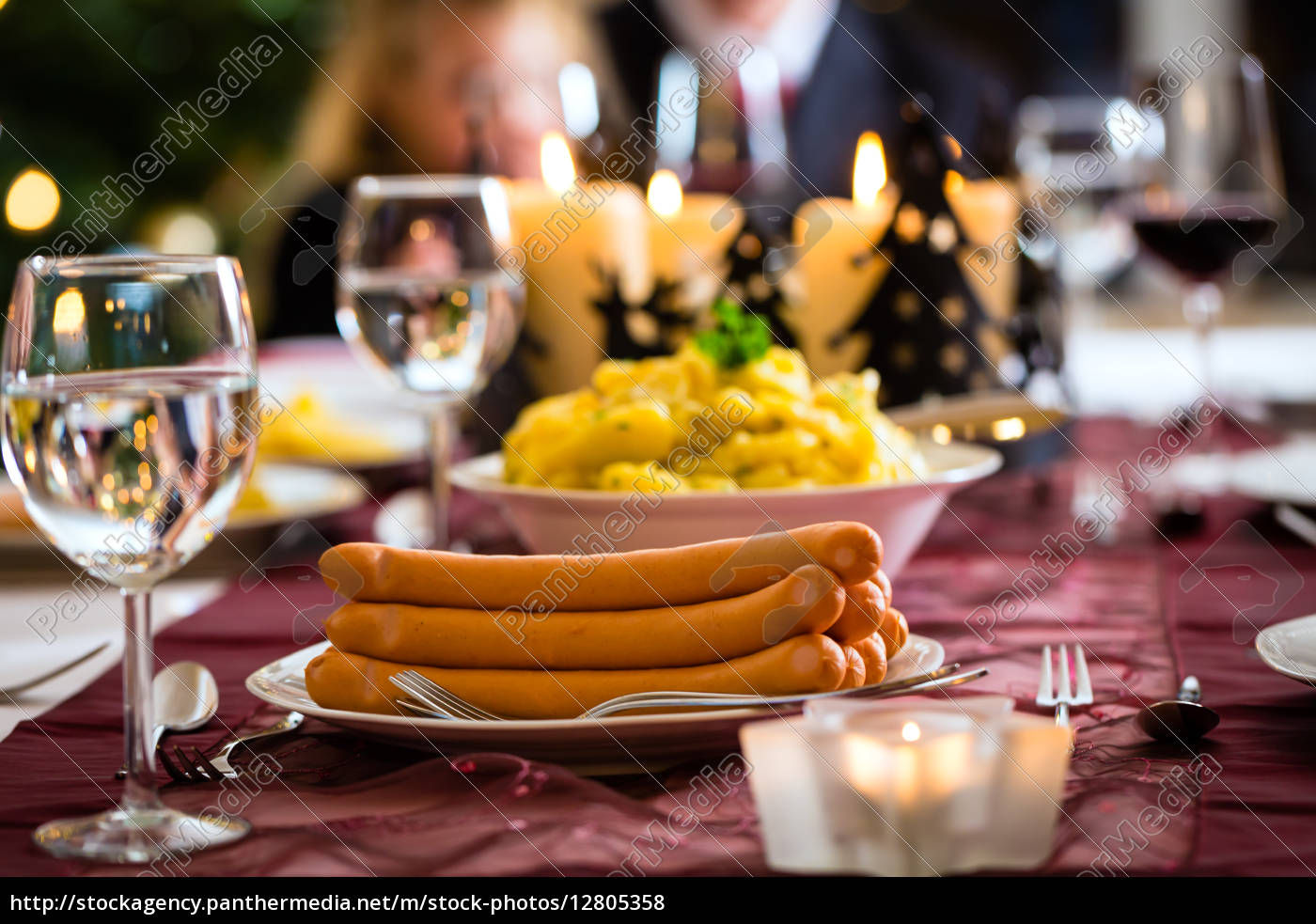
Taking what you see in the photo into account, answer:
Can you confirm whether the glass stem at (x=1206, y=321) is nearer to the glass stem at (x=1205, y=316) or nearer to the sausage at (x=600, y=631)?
the glass stem at (x=1205, y=316)

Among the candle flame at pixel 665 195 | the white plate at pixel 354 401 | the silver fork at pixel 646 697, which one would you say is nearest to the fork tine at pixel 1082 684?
the silver fork at pixel 646 697

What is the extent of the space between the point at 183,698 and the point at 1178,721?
542 millimetres

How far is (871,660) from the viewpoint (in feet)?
2.22

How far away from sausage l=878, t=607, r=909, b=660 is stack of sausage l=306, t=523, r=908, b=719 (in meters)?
0.02

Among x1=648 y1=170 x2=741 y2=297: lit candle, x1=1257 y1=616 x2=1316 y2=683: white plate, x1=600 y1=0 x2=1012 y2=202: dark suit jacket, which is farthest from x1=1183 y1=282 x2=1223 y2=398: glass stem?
x1=600 y1=0 x2=1012 y2=202: dark suit jacket

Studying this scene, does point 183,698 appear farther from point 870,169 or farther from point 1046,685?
point 870,169

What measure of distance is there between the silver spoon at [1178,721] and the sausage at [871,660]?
0.44ft

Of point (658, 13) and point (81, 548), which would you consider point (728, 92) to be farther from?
point (658, 13)

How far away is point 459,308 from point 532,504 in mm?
307

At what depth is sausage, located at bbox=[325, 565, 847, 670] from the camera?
64cm

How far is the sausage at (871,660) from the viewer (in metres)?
0.67

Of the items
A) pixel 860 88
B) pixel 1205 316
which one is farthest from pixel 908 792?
pixel 860 88

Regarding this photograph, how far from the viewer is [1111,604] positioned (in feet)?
3.34
